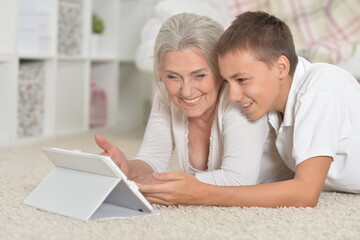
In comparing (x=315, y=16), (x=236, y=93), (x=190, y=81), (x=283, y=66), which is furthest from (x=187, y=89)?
(x=315, y=16)

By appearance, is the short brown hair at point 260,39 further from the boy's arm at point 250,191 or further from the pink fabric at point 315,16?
the pink fabric at point 315,16

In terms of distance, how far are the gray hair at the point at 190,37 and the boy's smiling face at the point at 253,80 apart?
64 millimetres

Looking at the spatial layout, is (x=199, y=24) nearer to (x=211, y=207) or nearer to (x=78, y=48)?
(x=211, y=207)

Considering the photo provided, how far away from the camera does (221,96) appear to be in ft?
4.97

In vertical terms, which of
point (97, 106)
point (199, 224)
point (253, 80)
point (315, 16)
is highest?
point (315, 16)

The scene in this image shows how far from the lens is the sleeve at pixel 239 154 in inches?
56.1

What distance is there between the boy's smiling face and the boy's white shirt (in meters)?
0.05

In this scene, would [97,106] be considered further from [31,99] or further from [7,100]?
[7,100]

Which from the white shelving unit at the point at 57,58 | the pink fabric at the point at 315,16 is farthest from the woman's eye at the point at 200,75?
A: the pink fabric at the point at 315,16

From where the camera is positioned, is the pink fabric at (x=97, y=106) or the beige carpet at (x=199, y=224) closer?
the beige carpet at (x=199, y=224)

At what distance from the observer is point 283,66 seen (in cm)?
138

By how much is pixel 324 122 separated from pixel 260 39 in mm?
238

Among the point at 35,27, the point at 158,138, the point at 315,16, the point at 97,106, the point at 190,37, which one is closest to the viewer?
the point at 190,37

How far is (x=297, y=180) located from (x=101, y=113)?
7.55 ft
